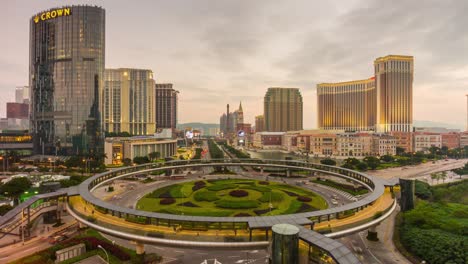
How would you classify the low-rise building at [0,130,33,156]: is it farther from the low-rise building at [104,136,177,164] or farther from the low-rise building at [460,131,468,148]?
the low-rise building at [460,131,468,148]

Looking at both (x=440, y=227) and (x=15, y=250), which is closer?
(x=15, y=250)

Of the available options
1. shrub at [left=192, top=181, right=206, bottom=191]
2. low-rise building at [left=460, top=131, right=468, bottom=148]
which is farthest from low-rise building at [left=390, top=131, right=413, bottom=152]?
shrub at [left=192, top=181, right=206, bottom=191]

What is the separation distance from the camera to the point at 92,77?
12625 cm

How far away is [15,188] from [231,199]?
154 ft

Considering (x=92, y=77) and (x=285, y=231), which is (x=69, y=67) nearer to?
(x=92, y=77)

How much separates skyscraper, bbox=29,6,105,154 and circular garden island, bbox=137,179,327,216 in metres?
84.4

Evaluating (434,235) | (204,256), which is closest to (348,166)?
(434,235)

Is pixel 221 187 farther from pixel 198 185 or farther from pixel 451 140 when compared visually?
pixel 451 140

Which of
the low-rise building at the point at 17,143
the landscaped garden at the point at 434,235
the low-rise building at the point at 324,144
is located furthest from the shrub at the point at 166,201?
the low-rise building at the point at 324,144

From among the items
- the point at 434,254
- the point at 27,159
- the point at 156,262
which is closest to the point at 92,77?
the point at 27,159

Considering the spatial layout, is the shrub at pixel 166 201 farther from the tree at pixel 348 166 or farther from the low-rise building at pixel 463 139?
the low-rise building at pixel 463 139

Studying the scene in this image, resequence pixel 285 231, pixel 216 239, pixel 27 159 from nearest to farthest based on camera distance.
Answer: pixel 285 231 < pixel 216 239 < pixel 27 159

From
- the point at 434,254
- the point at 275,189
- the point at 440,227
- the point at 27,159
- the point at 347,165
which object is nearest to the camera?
the point at 434,254

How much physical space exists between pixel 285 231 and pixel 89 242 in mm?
27201
